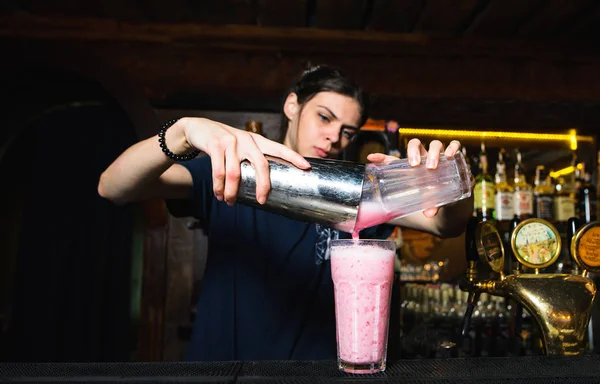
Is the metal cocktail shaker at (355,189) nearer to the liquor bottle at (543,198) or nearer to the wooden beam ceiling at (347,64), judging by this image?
the wooden beam ceiling at (347,64)

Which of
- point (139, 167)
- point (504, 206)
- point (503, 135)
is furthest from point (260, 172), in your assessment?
point (503, 135)

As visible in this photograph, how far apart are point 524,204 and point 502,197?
0.51 ft

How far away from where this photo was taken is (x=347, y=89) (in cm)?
174

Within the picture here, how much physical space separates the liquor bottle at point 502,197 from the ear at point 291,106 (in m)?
2.31

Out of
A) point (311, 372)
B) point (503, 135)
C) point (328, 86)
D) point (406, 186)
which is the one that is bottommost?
point (311, 372)

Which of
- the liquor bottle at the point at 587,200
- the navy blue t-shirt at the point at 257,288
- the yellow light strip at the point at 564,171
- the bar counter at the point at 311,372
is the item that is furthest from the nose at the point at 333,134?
the yellow light strip at the point at 564,171

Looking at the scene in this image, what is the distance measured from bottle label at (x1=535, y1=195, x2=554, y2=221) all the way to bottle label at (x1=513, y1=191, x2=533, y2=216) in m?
0.08

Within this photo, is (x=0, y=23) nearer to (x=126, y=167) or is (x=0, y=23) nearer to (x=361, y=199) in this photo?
(x=126, y=167)

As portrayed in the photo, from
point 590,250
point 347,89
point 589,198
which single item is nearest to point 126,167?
point 347,89

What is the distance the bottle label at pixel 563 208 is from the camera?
3.59m

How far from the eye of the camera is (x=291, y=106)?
1.84m

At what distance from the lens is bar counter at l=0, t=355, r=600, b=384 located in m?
0.76

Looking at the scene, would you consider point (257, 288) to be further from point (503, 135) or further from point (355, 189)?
point (503, 135)

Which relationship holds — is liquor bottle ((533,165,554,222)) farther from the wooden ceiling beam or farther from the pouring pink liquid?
the pouring pink liquid
